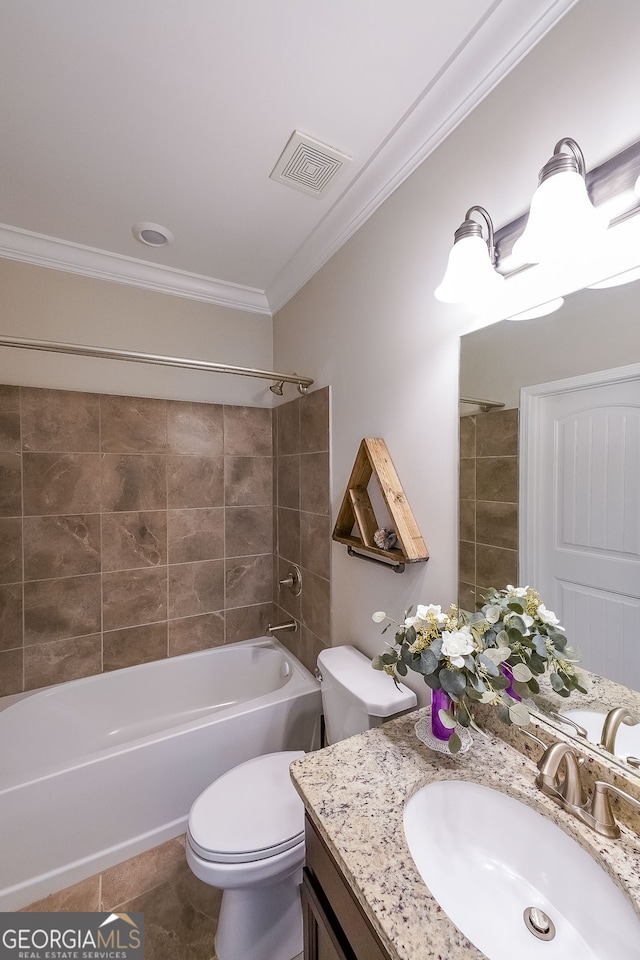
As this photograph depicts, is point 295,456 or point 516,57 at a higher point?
point 516,57

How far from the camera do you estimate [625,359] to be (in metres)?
0.74

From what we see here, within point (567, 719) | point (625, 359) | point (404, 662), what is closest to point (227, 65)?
point (625, 359)

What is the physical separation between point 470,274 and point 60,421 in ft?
6.24

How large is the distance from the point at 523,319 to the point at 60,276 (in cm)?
212

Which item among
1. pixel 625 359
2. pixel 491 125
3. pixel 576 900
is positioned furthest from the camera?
pixel 491 125

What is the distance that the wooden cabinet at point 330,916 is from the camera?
617mm

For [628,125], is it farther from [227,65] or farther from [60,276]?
[60,276]

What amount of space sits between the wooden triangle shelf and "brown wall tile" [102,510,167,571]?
42.0 inches

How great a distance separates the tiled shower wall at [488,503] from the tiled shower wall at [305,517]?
0.79m

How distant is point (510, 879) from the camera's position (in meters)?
0.71

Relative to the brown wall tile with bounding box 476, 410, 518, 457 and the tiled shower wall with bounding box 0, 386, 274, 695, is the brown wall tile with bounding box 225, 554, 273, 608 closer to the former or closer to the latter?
the tiled shower wall with bounding box 0, 386, 274, 695

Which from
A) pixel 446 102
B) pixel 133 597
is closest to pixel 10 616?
pixel 133 597

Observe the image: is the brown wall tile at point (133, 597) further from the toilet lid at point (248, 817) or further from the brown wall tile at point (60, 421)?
the toilet lid at point (248, 817)

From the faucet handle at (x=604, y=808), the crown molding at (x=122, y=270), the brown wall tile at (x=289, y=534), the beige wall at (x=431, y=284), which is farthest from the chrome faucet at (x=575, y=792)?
the crown molding at (x=122, y=270)
